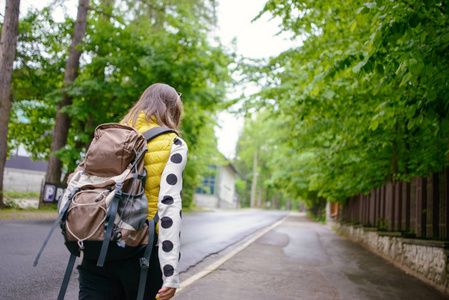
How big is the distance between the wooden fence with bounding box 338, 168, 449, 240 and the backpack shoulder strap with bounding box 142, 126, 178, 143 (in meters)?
5.83

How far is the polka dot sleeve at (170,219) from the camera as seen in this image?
1.98m

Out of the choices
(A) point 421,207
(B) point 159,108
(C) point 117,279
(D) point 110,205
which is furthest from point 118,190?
(A) point 421,207

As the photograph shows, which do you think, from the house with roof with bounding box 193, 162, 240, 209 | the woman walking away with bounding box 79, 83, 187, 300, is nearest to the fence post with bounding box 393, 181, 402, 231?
the woman walking away with bounding box 79, 83, 187, 300

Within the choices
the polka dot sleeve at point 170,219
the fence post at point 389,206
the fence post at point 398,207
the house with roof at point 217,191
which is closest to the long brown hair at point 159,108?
the polka dot sleeve at point 170,219

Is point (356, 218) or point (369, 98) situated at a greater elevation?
point (369, 98)

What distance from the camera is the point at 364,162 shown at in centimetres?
1134

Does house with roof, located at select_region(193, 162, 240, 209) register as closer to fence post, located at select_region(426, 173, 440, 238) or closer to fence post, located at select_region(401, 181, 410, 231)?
fence post, located at select_region(401, 181, 410, 231)

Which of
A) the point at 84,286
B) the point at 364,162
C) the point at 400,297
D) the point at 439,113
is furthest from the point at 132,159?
the point at 364,162

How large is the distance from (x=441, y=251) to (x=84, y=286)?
18.6ft

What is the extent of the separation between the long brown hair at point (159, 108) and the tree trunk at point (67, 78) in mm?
13882

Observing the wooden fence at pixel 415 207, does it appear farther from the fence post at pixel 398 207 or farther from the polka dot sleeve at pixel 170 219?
the polka dot sleeve at pixel 170 219

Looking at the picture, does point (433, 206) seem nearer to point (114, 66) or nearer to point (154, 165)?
point (154, 165)

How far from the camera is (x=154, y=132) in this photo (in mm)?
2168

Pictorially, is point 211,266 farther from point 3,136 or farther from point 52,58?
point 52,58
